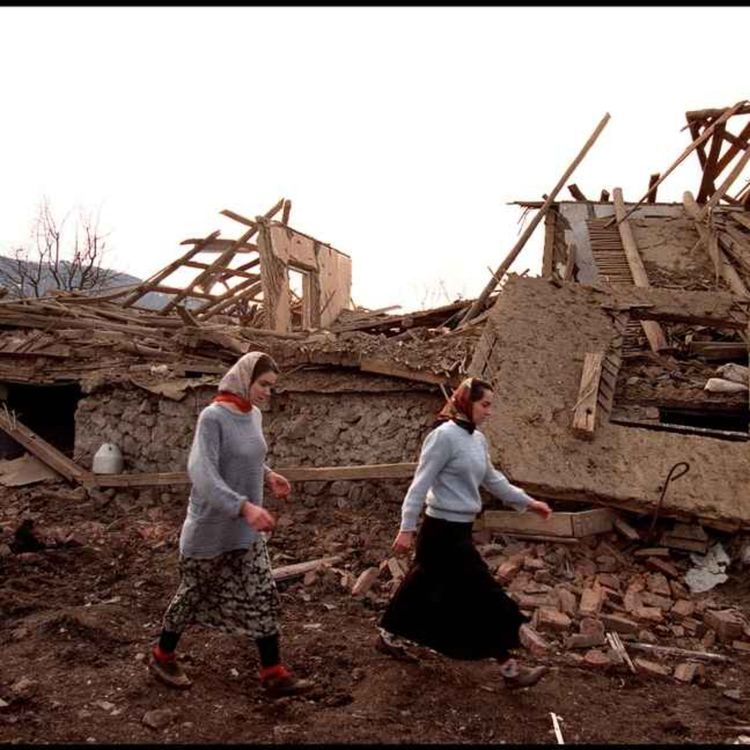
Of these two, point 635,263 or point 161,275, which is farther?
point 161,275

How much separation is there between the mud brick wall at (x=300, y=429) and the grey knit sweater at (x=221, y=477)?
337cm

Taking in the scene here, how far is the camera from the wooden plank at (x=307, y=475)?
278 inches

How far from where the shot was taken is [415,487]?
4.09m

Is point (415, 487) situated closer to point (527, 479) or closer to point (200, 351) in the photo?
point (527, 479)

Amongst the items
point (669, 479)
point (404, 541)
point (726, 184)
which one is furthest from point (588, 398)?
point (726, 184)

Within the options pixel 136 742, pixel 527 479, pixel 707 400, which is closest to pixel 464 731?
pixel 136 742

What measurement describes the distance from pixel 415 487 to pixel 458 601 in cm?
67

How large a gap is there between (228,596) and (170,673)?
52 cm

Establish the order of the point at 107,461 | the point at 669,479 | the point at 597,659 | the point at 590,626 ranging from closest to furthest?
the point at 597,659, the point at 590,626, the point at 669,479, the point at 107,461

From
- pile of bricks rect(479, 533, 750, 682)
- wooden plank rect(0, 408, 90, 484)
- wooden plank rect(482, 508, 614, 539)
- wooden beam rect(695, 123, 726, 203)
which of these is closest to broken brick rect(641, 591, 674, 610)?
pile of bricks rect(479, 533, 750, 682)

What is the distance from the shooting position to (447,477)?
4168 mm

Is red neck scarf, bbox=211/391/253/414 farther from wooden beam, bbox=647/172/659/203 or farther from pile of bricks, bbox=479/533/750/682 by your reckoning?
wooden beam, bbox=647/172/659/203

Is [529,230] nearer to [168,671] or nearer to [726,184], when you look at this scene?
[726,184]

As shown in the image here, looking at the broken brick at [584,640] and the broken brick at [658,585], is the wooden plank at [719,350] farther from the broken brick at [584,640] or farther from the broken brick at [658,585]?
the broken brick at [584,640]
